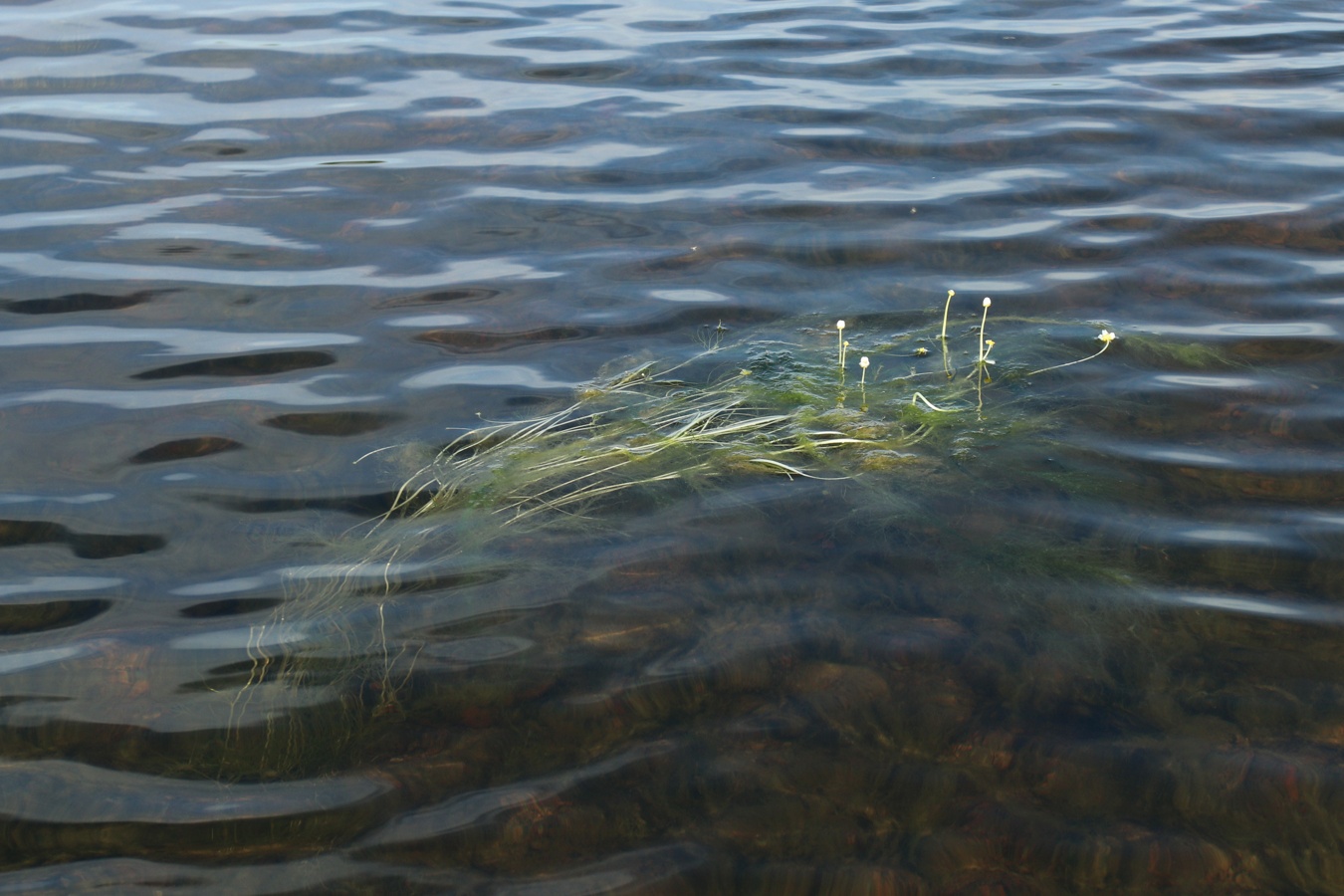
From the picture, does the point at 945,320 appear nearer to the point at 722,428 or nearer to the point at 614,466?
the point at 722,428

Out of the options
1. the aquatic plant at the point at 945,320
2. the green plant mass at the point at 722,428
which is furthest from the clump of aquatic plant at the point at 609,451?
the aquatic plant at the point at 945,320

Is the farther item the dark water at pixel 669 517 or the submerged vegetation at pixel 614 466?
the submerged vegetation at pixel 614 466

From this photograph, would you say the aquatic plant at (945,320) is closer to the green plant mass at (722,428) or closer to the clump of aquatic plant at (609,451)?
the green plant mass at (722,428)

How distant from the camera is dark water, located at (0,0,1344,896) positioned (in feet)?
7.01

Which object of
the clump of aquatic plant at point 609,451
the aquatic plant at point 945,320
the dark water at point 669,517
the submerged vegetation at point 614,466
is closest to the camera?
the dark water at point 669,517

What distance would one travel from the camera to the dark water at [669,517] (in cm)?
214

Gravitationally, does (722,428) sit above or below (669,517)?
above

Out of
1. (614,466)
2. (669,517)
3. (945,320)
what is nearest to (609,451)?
(614,466)

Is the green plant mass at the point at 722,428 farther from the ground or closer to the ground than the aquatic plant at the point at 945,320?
closer to the ground

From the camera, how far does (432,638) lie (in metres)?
2.55

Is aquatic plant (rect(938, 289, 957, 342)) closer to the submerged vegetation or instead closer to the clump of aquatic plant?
the submerged vegetation

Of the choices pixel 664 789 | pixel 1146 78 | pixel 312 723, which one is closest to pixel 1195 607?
pixel 664 789

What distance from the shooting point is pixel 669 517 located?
2.97 meters

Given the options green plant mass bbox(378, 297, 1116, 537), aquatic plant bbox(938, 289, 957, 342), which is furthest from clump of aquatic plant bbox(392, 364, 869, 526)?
aquatic plant bbox(938, 289, 957, 342)
